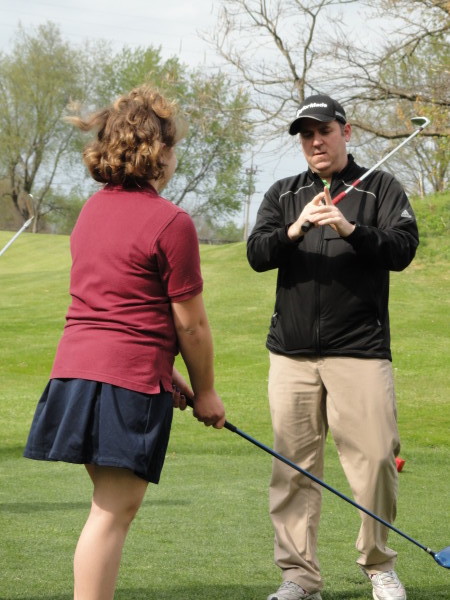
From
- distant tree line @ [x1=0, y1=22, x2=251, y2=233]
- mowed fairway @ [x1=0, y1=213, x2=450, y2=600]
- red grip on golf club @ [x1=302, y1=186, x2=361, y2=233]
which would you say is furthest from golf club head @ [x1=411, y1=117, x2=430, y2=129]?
distant tree line @ [x1=0, y1=22, x2=251, y2=233]

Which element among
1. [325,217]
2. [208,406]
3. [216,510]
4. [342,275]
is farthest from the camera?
[216,510]

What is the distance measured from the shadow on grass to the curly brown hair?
170 cm

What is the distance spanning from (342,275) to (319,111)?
71cm

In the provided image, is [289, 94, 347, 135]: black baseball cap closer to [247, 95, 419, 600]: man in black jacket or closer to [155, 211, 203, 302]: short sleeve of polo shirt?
[247, 95, 419, 600]: man in black jacket

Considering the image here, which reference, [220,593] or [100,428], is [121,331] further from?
[220,593]

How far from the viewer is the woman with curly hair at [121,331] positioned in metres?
2.95

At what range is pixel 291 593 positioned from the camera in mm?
4027

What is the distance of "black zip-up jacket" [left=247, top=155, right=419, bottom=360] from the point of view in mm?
4180

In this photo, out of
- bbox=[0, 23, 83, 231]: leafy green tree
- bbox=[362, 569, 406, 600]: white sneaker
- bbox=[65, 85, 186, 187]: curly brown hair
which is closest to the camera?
bbox=[65, 85, 186, 187]: curly brown hair

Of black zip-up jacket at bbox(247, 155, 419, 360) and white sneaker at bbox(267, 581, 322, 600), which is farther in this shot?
black zip-up jacket at bbox(247, 155, 419, 360)

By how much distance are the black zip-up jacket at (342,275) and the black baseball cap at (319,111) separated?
0.31m

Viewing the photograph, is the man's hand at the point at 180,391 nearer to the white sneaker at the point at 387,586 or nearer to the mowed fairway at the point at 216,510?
the mowed fairway at the point at 216,510

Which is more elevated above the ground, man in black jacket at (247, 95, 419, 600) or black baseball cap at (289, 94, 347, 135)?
black baseball cap at (289, 94, 347, 135)

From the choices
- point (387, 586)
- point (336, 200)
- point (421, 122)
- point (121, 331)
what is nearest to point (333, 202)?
point (336, 200)
